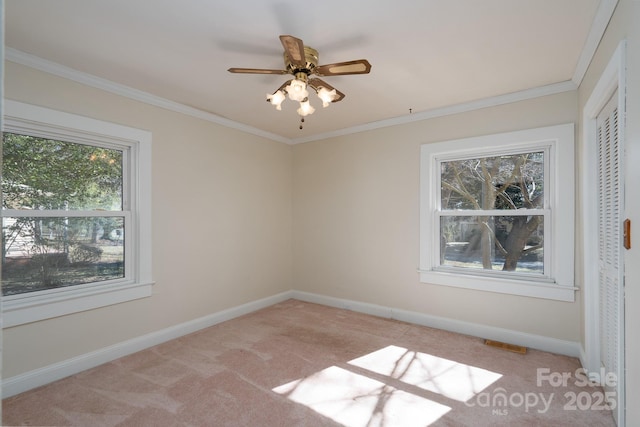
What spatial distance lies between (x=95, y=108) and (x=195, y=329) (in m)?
2.32

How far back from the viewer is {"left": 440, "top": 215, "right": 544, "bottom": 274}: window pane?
3436 mm

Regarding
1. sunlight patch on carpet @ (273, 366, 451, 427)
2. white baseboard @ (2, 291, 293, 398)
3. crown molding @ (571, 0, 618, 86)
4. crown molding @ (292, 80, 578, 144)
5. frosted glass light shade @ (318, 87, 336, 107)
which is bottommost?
sunlight patch on carpet @ (273, 366, 451, 427)

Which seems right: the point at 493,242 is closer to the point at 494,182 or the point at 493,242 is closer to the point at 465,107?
the point at 494,182

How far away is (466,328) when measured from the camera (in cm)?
365

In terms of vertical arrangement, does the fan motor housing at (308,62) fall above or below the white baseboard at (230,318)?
above

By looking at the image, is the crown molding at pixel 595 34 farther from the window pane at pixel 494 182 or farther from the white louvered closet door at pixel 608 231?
the window pane at pixel 494 182

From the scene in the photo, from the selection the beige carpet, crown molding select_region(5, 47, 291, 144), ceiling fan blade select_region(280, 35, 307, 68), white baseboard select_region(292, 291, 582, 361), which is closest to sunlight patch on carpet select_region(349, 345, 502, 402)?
the beige carpet

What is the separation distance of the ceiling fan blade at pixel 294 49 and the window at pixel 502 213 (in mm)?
2054

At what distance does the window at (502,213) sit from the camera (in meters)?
3.19

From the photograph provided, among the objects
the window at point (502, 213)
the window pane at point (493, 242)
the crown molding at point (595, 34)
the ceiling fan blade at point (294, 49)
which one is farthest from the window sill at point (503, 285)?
the ceiling fan blade at point (294, 49)

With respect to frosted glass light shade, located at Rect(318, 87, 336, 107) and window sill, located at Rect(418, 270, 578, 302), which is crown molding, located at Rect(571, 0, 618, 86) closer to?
frosted glass light shade, located at Rect(318, 87, 336, 107)

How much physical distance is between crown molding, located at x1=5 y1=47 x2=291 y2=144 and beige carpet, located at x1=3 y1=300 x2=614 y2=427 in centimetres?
233

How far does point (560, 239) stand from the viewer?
3.20 metres

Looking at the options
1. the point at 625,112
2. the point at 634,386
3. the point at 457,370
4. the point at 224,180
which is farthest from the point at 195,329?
the point at 625,112
